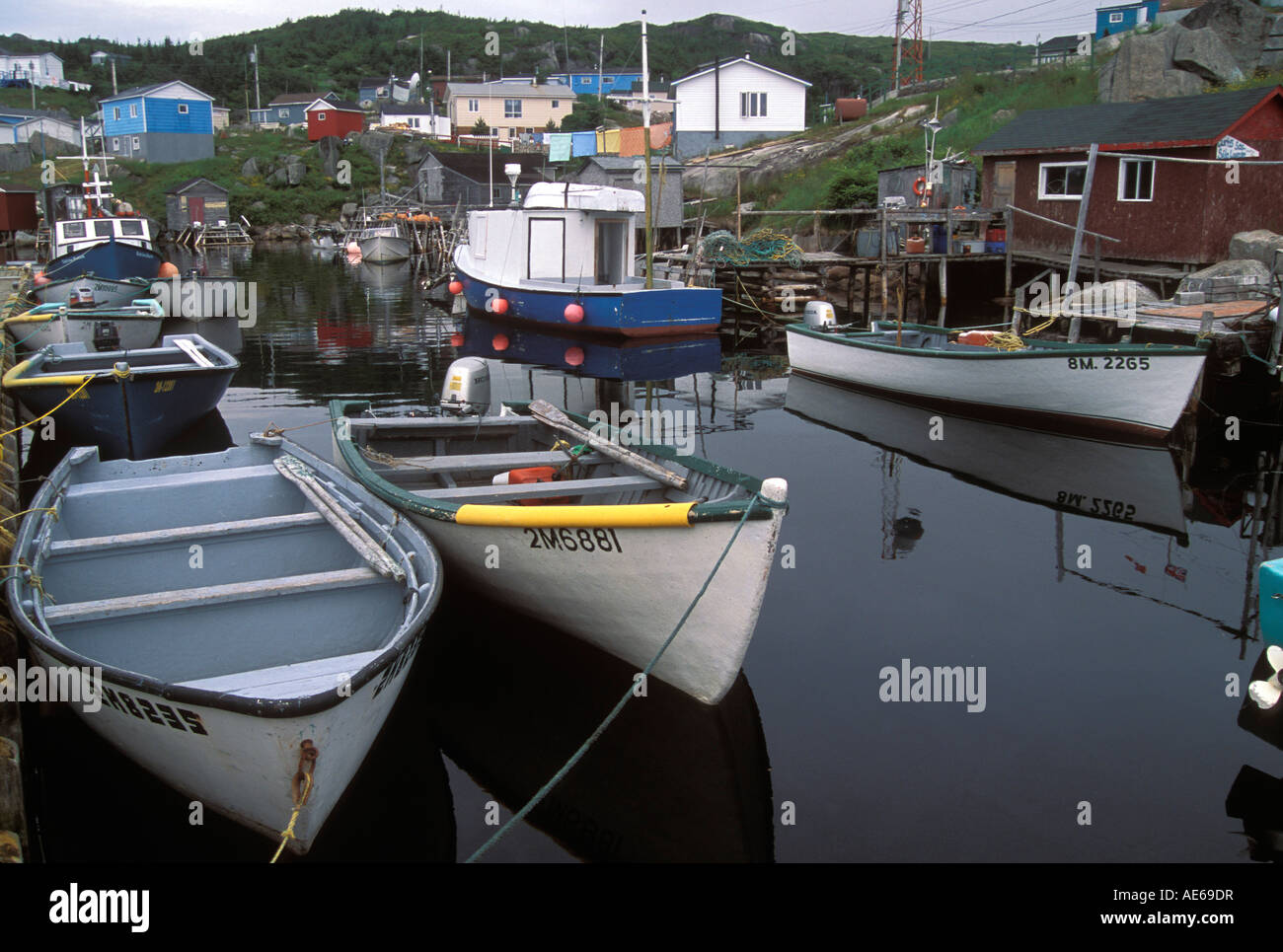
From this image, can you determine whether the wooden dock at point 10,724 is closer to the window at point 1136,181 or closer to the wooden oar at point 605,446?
the wooden oar at point 605,446

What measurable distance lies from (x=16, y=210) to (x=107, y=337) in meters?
42.4

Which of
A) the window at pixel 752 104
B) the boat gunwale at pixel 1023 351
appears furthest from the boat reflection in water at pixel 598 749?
the window at pixel 752 104

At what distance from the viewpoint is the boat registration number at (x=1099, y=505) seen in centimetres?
1116

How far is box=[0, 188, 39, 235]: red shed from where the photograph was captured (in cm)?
4875

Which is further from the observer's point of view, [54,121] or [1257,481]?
[54,121]

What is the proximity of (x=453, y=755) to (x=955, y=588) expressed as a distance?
15.1 ft

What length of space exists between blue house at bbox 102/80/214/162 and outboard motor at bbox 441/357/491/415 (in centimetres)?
7055

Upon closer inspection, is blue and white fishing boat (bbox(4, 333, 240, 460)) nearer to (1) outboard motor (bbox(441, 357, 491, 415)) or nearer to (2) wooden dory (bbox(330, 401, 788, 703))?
(1) outboard motor (bbox(441, 357, 491, 415))

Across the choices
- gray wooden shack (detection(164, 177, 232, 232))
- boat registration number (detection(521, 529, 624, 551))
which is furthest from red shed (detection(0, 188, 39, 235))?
boat registration number (detection(521, 529, 624, 551))

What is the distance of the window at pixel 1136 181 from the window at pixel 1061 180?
1.87m

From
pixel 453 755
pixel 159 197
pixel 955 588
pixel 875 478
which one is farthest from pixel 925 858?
pixel 159 197

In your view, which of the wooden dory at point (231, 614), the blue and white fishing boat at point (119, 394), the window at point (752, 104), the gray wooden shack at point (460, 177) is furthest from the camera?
the gray wooden shack at point (460, 177)
